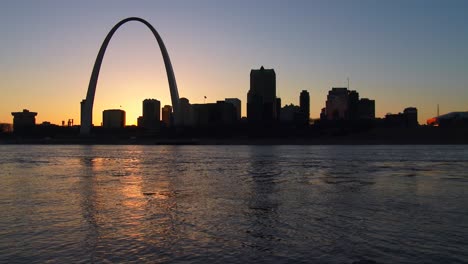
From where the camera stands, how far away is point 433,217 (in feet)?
46.6

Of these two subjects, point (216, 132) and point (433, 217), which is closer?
point (433, 217)

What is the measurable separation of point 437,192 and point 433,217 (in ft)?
23.4

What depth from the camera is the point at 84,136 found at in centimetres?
15575

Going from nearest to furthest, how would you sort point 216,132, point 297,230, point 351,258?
1. point 351,258
2. point 297,230
3. point 216,132

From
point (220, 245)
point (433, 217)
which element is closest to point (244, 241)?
point (220, 245)

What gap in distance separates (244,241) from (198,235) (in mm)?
1261

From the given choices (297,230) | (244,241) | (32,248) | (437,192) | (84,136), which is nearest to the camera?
(32,248)

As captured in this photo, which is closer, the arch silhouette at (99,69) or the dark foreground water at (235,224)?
the dark foreground water at (235,224)

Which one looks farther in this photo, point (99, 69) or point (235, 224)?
point (99, 69)

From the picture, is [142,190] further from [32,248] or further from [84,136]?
[84,136]

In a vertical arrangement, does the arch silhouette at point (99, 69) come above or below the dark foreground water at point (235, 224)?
above

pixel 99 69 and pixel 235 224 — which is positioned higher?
pixel 99 69

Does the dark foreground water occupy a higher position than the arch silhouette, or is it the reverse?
the arch silhouette

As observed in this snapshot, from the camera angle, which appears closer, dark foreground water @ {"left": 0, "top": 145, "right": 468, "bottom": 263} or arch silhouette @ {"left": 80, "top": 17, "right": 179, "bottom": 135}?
dark foreground water @ {"left": 0, "top": 145, "right": 468, "bottom": 263}
